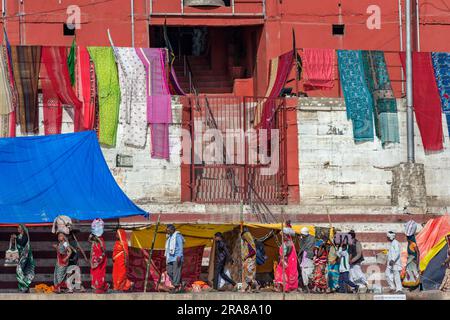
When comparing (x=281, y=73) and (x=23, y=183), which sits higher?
(x=281, y=73)

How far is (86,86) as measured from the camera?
98.7ft

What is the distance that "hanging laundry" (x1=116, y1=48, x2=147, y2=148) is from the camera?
29.9 metres

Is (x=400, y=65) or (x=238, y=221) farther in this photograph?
(x=400, y=65)

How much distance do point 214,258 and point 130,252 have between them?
1595 millimetres

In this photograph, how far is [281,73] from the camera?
3142cm

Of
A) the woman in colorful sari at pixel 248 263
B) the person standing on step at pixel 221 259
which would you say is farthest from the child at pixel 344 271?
the person standing on step at pixel 221 259

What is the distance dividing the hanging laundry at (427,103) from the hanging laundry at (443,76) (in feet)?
0.31

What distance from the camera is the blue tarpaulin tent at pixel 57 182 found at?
A: 2628cm

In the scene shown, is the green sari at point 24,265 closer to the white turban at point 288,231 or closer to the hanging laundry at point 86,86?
the hanging laundry at point 86,86
